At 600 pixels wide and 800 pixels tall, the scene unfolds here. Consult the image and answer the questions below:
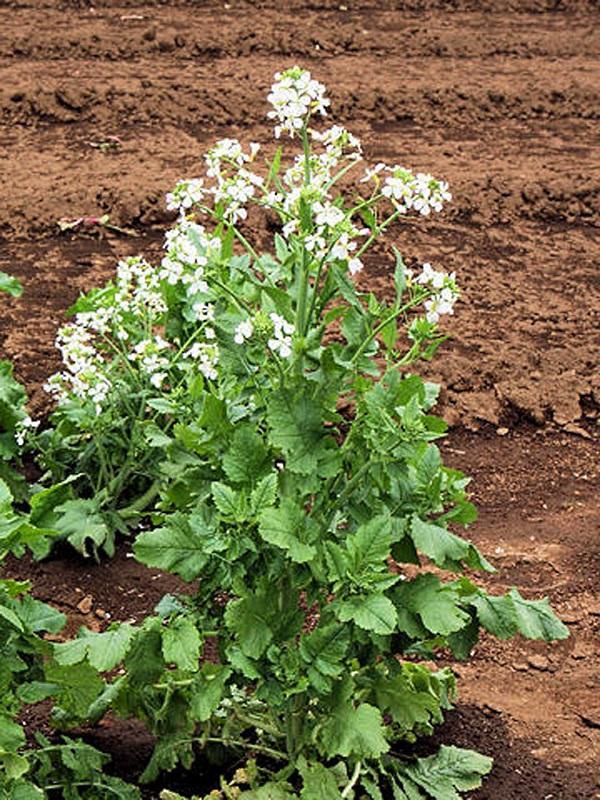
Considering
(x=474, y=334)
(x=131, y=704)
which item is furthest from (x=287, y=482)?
(x=474, y=334)

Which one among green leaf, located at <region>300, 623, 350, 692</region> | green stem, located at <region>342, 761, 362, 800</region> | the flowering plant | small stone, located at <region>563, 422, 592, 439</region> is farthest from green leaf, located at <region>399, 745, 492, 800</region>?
small stone, located at <region>563, 422, 592, 439</region>

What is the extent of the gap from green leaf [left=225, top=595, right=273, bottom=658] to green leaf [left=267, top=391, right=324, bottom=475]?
0.32 meters

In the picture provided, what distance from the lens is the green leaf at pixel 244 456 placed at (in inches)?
136

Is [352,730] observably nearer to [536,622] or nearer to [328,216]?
[536,622]

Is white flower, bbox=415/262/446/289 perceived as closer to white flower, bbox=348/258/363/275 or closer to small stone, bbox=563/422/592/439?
white flower, bbox=348/258/363/275

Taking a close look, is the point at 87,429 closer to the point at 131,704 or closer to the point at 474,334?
the point at 131,704

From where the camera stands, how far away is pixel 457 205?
25.5ft

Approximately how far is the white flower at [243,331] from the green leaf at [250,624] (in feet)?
1.92

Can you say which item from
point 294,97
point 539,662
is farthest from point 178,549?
point 539,662

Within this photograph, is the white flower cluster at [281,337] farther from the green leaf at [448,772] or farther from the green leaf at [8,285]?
the green leaf at [8,285]

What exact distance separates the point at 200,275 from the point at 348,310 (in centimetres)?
38

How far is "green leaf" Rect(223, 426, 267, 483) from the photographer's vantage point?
345 centimetres

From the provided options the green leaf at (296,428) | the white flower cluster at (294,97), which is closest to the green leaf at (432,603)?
the green leaf at (296,428)

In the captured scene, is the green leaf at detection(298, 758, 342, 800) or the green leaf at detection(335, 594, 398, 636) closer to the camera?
the green leaf at detection(335, 594, 398, 636)
